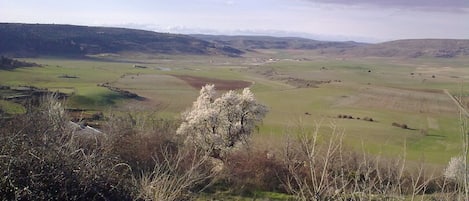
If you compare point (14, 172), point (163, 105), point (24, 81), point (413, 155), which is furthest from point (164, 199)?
point (24, 81)

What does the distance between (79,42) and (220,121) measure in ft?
403

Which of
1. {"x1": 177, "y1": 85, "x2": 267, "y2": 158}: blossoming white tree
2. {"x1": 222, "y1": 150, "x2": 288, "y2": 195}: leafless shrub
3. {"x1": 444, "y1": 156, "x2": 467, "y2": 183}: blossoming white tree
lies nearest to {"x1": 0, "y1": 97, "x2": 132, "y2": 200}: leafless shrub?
{"x1": 444, "y1": 156, "x2": 467, "y2": 183}: blossoming white tree

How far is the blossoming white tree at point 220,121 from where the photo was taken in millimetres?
32812

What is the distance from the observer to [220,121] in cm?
3384

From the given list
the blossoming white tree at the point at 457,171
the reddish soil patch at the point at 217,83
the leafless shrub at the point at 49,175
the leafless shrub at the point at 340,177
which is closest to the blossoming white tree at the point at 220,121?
the leafless shrub at the point at 340,177

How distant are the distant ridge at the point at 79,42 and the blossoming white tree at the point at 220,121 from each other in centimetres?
8875

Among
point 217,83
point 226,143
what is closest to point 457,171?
point 226,143

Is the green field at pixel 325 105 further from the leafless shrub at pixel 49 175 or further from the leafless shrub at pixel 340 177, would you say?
the leafless shrub at pixel 49 175

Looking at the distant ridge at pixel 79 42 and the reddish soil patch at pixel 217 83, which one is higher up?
the distant ridge at pixel 79 42

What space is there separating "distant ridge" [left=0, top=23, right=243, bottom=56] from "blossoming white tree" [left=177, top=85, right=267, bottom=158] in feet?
291

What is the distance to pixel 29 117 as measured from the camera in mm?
23719

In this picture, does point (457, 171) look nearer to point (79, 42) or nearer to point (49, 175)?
point (49, 175)

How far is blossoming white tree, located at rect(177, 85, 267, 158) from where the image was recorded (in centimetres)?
3281

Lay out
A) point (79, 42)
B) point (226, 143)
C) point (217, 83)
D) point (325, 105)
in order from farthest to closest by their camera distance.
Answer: point (79, 42) < point (217, 83) < point (325, 105) < point (226, 143)
